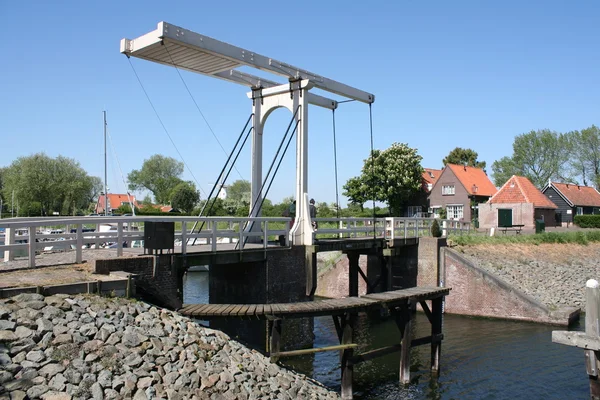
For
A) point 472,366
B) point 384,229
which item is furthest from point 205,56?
point 472,366

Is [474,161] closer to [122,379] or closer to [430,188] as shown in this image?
[430,188]

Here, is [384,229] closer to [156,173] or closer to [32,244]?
[32,244]

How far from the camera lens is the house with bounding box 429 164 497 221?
42.2 m

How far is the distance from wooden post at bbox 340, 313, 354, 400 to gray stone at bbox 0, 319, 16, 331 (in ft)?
21.1

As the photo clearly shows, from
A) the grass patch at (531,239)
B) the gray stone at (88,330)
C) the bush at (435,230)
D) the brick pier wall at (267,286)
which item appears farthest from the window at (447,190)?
the gray stone at (88,330)

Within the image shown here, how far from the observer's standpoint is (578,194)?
46562 mm

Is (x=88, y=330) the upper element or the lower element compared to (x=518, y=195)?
lower

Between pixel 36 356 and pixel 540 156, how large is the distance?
6649 centimetres

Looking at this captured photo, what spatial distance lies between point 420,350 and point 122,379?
10807 mm

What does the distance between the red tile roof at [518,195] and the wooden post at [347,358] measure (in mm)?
28373

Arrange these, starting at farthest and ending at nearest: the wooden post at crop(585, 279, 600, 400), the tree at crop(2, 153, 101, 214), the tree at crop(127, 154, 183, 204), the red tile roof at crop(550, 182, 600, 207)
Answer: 1. the tree at crop(127, 154, 183, 204)
2. the tree at crop(2, 153, 101, 214)
3. the red tile roof at crop(550, 182, 600, 207)
4. the wooden post at crop(585, 279, 600, 400)

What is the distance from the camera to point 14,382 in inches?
237

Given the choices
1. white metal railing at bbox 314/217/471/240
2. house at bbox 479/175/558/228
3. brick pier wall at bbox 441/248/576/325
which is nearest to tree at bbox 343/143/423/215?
house at bbox 479/175/558/228

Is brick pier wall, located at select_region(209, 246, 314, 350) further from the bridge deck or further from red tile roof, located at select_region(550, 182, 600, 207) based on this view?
red tile roof, located at select_region(550, 182, 600, 207)
